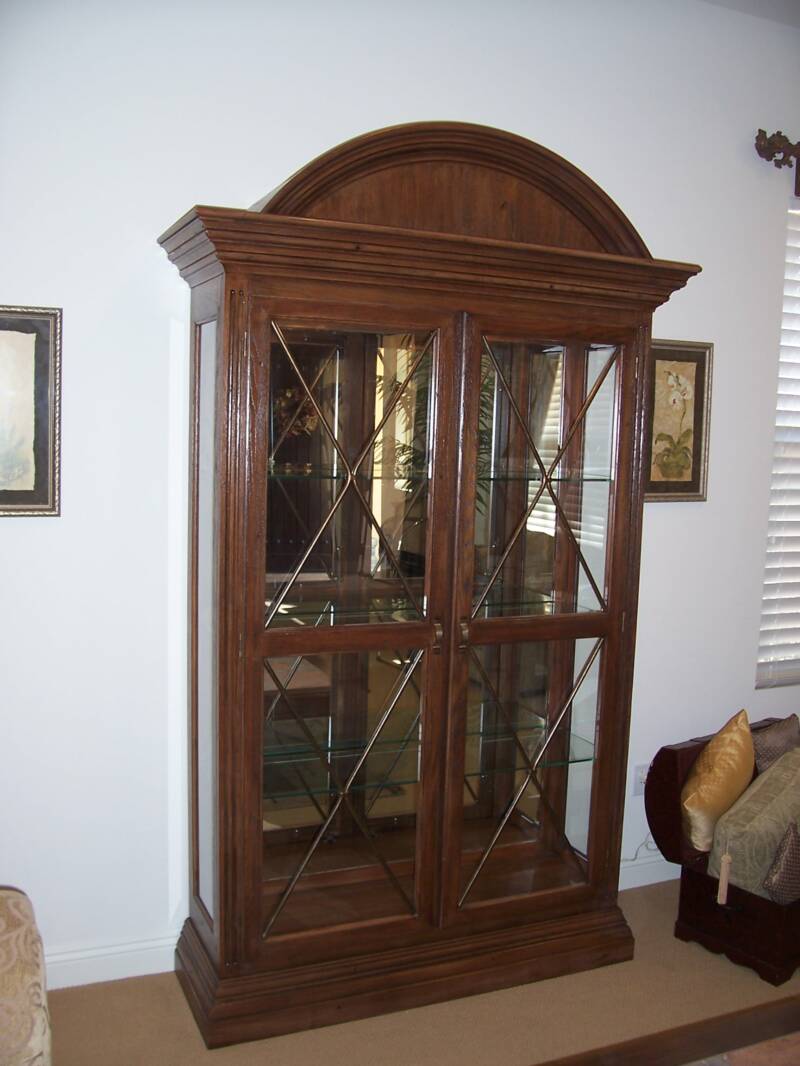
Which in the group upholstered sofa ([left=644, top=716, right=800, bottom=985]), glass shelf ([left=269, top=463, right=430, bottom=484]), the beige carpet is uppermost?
glass shelf ([left=269, top=463, right=430, bottom=484])

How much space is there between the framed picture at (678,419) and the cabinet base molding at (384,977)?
1.39 m

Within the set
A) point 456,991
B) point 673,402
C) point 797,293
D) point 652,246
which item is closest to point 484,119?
point 652,246

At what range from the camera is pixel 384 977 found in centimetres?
262

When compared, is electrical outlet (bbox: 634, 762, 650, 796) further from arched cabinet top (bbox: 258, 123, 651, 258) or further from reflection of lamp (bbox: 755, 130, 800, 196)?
reflection of lamp (bbox: 755, 130, 800, 196)

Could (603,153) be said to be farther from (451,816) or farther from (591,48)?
(451,816)

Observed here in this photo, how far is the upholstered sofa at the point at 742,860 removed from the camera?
2.80 meters

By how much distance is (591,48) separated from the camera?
308cm

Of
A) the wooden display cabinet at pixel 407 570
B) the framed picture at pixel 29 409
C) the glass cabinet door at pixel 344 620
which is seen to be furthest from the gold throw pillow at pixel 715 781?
the framed picture at pixel 29 409

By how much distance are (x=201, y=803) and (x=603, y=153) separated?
233 centimetres

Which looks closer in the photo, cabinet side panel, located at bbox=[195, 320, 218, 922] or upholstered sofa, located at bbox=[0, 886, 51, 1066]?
upholstered sofa, located at bbox=[0, 886, 51, 1066]

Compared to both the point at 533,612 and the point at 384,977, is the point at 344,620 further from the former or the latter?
the point at 384,977

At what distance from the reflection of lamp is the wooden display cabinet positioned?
95 centimetres

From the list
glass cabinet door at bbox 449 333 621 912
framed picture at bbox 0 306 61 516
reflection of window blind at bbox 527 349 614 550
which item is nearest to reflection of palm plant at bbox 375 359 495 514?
glass cabinet door at bbox 449 333 621 912

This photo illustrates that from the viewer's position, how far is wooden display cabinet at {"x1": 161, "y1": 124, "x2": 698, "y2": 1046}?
2.35m
